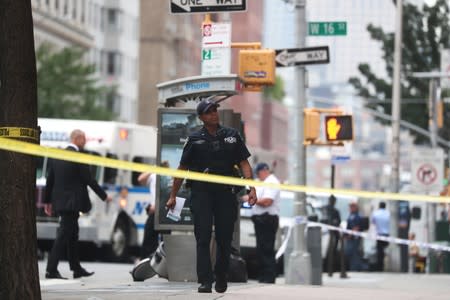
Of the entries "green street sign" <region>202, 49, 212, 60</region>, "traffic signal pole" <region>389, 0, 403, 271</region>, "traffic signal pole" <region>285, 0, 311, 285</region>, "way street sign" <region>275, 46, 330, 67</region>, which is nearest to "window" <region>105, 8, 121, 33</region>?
"traffic signal pole" <region>389, 0, 403, 271</region>

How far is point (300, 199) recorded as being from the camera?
810 inches

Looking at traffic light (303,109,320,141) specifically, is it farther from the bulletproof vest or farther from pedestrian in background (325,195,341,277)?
the bulletproof vest

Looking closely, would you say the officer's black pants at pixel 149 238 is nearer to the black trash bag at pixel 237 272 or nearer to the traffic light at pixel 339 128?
the traffic light at pixel 339 128

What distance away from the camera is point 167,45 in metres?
97.0

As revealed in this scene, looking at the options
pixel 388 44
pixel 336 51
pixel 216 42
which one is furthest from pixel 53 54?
pixel 216 42

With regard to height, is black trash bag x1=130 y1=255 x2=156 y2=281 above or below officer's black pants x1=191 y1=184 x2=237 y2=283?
below

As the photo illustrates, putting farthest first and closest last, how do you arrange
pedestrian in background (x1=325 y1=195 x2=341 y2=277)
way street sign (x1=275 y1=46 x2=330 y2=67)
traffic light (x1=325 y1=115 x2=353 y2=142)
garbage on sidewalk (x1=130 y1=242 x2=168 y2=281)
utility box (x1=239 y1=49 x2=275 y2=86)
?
1. pedestrian in background (x1=325 y1=195 x2=341 y2=277)
2. traffic light (x1=325 y1=115 x2=353 y2=142)
3. way street sign (x1=275 y1=46 x2=330 y2=67)
4. utility box (x1=239 y1=49 x2=275 y2=86)
5. garbage on sidewalk (x1=130 y1=242 x2=168 y2=281)

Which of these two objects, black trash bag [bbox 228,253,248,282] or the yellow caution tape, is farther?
black trash bag [bbox 228,253,248,282]

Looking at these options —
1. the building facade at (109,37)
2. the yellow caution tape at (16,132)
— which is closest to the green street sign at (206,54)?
the yellow caution tape at (16,132)

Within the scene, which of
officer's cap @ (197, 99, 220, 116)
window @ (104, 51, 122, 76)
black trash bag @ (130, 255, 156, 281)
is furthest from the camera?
window @ (104, 51, 122, 76)

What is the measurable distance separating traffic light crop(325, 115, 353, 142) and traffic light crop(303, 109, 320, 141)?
38cm

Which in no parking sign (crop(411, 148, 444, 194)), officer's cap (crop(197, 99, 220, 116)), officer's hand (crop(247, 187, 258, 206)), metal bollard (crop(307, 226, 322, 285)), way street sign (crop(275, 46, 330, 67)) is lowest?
metal bollard (crop(307, 226, 322, 285))

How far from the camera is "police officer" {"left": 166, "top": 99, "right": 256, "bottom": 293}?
12352 mm

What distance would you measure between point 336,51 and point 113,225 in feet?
25.0
